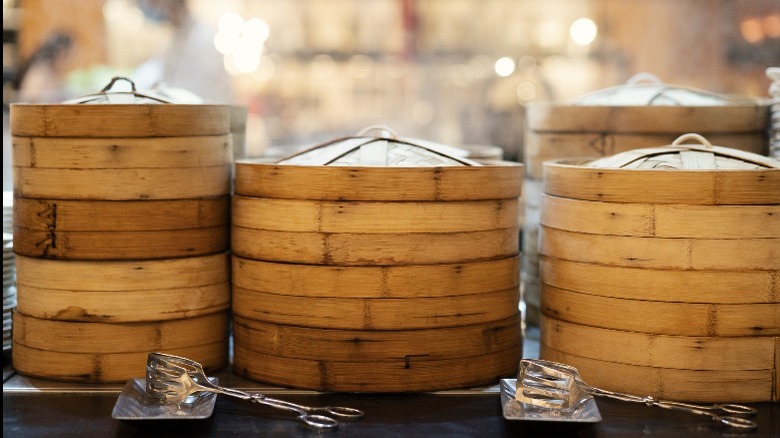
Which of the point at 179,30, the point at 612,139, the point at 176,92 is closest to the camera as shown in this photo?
the point at 612,139

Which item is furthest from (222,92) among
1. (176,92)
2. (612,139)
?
(612,139)

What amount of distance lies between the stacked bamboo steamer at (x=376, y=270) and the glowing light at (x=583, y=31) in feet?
18.2

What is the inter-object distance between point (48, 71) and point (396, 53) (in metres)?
2.99

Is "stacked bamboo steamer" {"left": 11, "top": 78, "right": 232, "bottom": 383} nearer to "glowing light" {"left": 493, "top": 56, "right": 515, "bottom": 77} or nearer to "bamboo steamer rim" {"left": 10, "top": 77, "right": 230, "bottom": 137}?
"bamboo steamer rim" {"left": 10, "top": 77, "right": 230, "bottom": 137}

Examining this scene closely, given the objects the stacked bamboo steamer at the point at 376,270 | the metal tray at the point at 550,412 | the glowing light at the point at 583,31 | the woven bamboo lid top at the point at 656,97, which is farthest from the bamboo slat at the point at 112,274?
the glowing light at the point at 583,31

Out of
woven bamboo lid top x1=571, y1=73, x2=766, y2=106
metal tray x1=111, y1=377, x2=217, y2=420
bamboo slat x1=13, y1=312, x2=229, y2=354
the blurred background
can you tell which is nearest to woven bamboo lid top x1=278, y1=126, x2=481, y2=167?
bamboo slat x1=13, y1=312, x2=229, y2=354

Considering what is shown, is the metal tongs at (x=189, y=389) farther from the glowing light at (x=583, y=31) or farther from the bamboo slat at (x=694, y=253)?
the glowing light at (x=583, y=31)

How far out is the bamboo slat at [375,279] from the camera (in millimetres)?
2867

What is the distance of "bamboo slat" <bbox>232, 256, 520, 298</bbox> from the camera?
2867 mm

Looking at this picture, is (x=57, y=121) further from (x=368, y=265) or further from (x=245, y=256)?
(x=368, y=265)

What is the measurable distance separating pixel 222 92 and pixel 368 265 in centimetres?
562

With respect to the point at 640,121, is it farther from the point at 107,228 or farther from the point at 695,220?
the point at 107,228

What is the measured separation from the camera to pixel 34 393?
293 cm

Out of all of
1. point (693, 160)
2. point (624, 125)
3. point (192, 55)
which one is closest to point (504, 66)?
point (192, 55)
